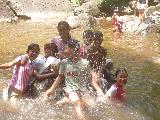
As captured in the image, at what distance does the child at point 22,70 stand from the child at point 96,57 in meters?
1.22

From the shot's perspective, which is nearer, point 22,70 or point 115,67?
point 22,70

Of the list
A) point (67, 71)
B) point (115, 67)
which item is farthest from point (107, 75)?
point (115, 67)

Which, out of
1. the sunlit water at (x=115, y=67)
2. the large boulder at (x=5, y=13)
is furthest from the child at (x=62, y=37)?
the large boulder at (x=5, y=13)

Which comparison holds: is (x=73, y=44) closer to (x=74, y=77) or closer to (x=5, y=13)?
(x=74, y=77)

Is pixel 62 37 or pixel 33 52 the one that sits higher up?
pixel 62 37

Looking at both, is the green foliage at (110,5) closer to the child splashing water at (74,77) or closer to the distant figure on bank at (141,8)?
the distant figure on bank at (141,8)

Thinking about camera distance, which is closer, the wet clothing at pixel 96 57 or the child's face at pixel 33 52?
the child's face at pixel 33 52

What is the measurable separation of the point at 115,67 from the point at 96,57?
3.27 m

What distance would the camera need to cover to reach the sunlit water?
7.88 m

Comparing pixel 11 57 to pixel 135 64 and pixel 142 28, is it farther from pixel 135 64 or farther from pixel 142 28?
pixel 142 28

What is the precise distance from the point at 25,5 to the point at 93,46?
59.9 feet

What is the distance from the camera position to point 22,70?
8.06 metres

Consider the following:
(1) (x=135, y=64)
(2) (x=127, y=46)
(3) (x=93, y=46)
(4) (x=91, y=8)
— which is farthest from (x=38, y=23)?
(3) (x=93, y=46)

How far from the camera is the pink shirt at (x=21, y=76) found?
8.07m
